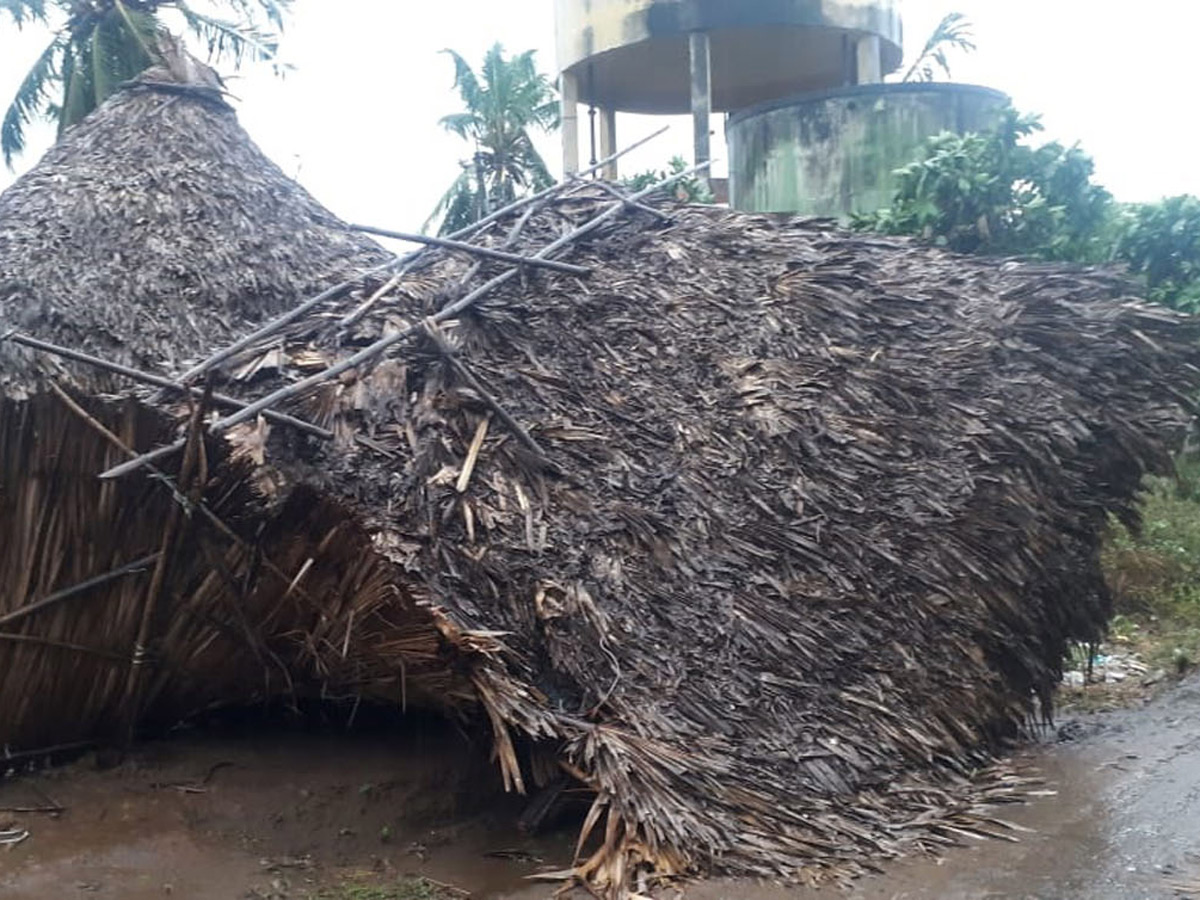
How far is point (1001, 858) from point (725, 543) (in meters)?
1.71

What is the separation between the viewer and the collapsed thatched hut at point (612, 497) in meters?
4.96

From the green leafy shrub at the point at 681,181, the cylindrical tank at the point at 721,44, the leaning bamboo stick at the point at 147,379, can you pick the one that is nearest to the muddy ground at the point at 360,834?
the leaning bamboo stick at the point at 147,379

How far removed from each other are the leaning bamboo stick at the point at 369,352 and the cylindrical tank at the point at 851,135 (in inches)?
231

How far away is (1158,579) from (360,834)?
7347mm

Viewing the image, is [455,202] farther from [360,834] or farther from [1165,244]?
[360,834]

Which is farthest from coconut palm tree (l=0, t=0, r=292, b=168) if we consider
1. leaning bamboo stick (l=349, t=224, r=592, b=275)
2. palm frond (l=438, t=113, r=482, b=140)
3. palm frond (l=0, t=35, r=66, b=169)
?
leaning bamboo stick (l=349, t=224, r=592, b=275)

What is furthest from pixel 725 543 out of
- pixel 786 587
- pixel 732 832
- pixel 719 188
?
pixel 719 188

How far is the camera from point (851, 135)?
1283 centimetres

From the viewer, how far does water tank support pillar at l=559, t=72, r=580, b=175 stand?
16.3m

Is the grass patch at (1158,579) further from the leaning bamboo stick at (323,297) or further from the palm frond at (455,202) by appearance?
the palm frond at (455,202)

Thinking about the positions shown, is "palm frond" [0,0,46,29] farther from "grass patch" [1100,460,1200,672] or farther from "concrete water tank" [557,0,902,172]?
"grass patch" [1100,460,1200,672]

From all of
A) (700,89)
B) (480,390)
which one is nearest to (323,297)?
(480,390)

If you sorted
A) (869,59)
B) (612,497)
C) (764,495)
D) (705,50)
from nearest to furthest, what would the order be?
(612,497)
(764,495)
(705,50)
(869,59)

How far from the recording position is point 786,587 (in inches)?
227
